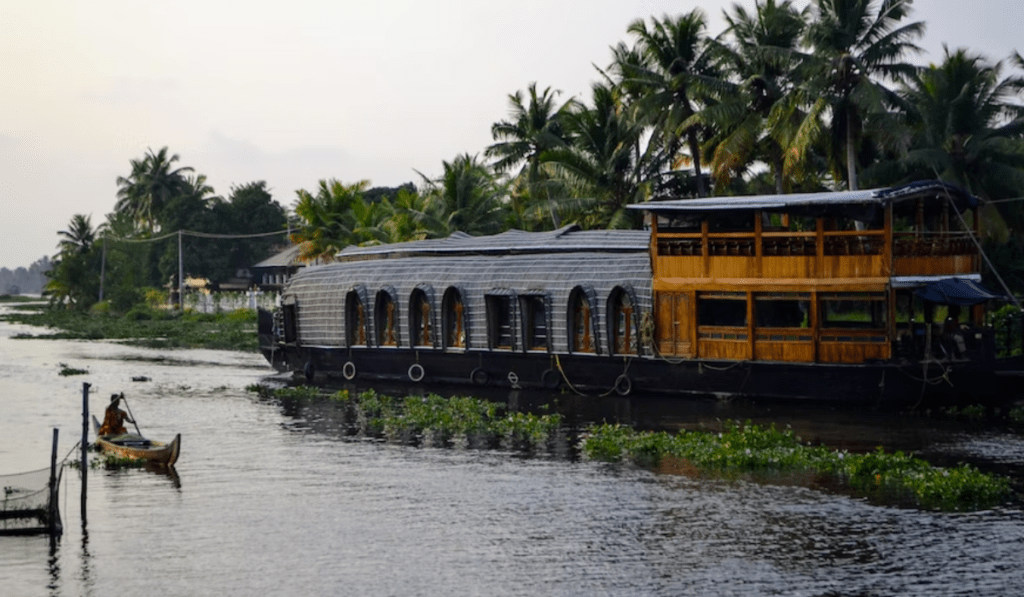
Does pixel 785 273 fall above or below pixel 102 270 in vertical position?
below

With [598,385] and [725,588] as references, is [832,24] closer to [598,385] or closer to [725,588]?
[598,385]

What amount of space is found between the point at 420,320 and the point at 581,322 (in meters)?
5.50

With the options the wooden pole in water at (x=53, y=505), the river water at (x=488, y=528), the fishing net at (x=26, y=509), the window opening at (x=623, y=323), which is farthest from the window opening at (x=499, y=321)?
the wooden pole in water at (x=53, y=505)

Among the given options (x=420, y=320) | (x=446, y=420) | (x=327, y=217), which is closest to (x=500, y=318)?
(x=420, y=320)

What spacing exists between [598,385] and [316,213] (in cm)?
2566

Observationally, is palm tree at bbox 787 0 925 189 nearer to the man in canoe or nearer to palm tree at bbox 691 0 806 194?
palm tree at bbox 691 0 806 194

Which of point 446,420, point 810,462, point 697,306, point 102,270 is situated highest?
point 102,270

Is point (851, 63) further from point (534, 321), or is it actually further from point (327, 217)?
point (327, 217)

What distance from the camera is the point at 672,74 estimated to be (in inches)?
1491

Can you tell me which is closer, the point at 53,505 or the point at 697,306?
the point at 53,505

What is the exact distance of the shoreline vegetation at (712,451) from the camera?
56.7ft

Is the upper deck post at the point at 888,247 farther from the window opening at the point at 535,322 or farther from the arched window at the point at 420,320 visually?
the arched window at the point at 420,320

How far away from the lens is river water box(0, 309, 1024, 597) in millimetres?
13664

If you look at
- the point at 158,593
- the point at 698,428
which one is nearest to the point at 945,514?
the point at 698,428
